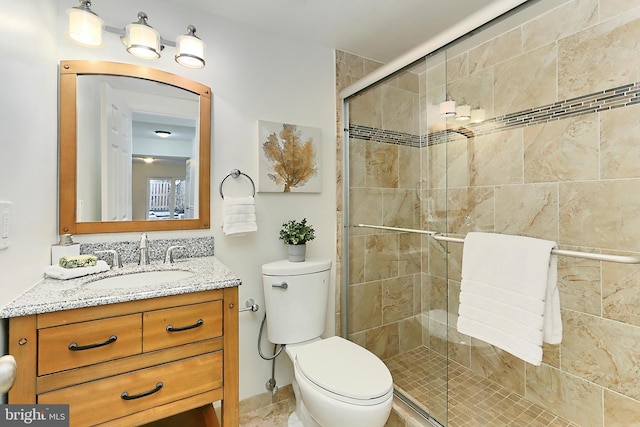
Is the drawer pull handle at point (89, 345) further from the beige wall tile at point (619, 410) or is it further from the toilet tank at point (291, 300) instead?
the beige wall tile at point (619, 410)

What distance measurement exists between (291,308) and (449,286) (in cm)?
92

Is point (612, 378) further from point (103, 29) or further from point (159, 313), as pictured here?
point (103, 29)

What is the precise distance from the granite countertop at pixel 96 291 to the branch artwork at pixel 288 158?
0.67 metres

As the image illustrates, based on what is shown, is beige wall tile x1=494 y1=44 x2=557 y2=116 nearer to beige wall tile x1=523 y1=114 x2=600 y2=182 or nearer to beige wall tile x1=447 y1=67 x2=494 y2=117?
beige wall tile x1=447 y1=67 x2=494 y2=117

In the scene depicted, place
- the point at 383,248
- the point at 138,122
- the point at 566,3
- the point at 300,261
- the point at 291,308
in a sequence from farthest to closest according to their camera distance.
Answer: the point at 383,248
the point at 300,261
the point at 291,308
the point at 138,122
the point at 566,3

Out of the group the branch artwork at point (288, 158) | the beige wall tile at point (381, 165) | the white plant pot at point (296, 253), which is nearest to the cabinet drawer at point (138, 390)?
the white plant pot at point (296, 253)

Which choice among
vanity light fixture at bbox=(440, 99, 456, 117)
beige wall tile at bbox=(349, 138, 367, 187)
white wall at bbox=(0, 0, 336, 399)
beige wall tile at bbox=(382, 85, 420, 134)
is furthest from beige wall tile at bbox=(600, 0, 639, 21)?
white wall at bbox=(0, 0, 336, 399)

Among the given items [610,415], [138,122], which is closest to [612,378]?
[610,415]

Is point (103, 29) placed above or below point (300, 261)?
above

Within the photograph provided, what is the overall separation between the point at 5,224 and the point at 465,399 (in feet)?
7.17

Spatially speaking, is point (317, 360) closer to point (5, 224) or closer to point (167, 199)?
point (167, 199)

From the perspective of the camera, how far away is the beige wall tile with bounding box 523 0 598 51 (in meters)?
1.42

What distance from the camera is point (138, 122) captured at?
1.61m

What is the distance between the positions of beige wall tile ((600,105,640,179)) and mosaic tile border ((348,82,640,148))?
0.04 metres
